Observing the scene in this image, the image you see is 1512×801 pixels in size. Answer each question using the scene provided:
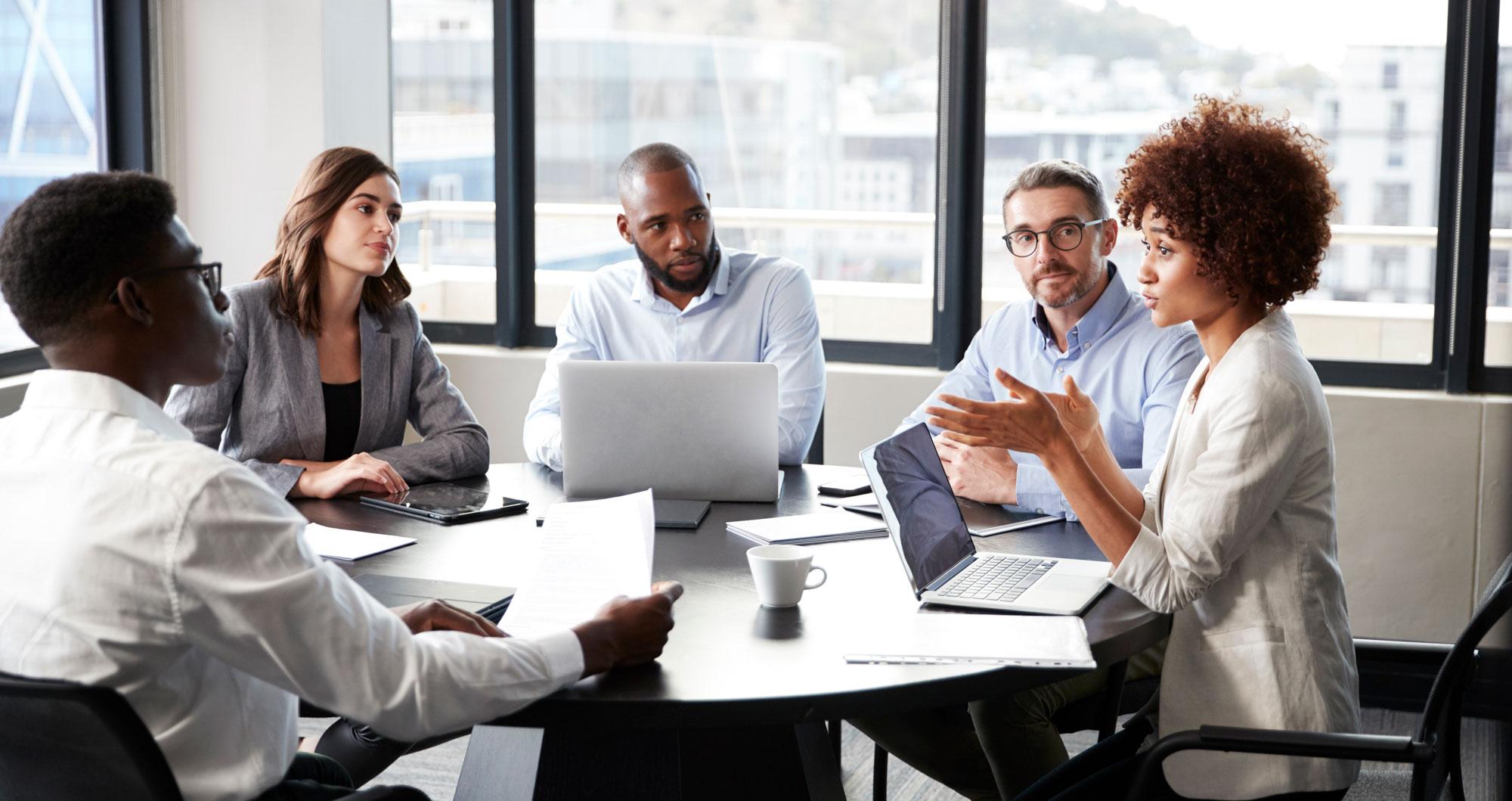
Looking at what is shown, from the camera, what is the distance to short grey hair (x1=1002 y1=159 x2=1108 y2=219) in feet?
9.08

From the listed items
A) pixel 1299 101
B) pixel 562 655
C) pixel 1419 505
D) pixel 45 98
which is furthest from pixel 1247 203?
pixel 45 98

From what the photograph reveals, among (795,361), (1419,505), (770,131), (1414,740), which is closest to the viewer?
(1414,740)

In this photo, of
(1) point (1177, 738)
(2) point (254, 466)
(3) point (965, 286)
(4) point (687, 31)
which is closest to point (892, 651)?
(1) point (1177, 738)

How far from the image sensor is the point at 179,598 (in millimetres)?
1204

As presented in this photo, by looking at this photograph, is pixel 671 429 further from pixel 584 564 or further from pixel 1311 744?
pixel 1311 744

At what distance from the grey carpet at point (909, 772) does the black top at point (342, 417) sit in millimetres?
732

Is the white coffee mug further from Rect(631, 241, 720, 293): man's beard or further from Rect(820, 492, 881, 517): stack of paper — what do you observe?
Rect(631, 241, 720, 293): man's beard

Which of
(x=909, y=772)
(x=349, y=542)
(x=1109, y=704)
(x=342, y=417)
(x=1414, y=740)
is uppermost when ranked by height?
(x=342, y=417)

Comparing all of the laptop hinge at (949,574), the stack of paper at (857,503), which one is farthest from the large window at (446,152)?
the laptop hinge at (949,574)

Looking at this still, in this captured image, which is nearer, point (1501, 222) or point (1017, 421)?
point (1017, 421)

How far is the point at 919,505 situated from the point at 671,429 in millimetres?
540

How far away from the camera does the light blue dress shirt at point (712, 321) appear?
9.98ft

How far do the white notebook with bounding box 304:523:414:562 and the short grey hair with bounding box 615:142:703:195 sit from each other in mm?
1202

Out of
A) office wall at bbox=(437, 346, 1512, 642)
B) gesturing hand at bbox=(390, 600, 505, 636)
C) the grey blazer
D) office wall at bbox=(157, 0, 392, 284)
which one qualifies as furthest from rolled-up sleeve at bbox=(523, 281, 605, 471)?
office wall at bbox=(437, 346, 1512, 642)
